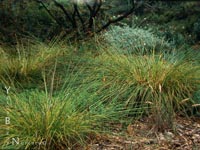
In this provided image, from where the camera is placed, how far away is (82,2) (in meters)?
7.82

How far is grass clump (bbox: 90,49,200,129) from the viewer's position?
4523 millimetres

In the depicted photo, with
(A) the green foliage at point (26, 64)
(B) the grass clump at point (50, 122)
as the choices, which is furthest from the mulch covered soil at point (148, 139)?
(A) the green foliage at point (26, 64)

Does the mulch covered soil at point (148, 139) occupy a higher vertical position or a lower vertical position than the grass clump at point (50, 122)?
lower

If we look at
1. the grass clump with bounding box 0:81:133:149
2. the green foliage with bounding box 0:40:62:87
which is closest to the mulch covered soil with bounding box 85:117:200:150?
the grass clump with bounding box 0:81:133:149

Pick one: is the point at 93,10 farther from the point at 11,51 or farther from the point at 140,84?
the point at 140,84

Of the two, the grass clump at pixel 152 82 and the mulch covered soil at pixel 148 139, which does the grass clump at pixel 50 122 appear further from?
the grass clump at pixel 152 82

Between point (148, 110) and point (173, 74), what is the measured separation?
1.95 feet

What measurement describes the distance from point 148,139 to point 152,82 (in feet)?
3.08

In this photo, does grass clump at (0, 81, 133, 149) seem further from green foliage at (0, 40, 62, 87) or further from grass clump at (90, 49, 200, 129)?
green foliage at (0, 40, 62, 87)

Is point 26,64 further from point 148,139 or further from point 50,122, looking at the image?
point 148,139

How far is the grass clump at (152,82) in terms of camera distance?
14.8ft

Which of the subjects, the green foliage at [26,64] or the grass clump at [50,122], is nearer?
the grass clump at [50,122]

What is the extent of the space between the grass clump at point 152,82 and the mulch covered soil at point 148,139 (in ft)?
0.47

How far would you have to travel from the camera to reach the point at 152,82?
4.72 m
